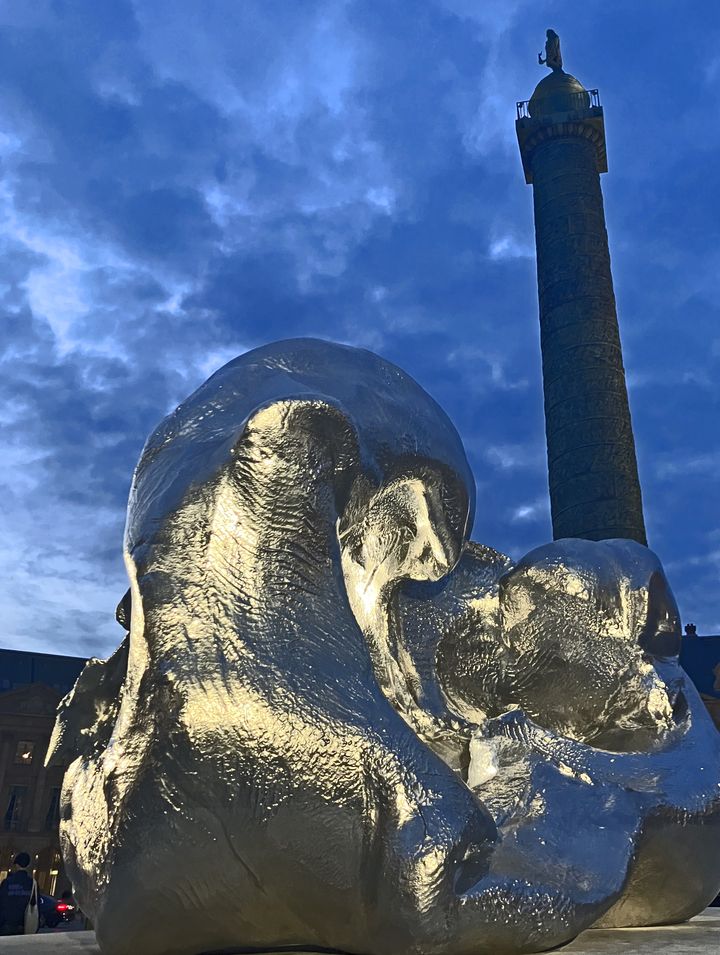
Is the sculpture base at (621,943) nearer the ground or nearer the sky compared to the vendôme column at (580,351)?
nearer the ground

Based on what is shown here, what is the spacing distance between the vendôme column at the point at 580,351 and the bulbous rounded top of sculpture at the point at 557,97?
2.03 ft

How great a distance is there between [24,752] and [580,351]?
2064 centimetres

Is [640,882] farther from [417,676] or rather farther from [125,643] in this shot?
[125,643]

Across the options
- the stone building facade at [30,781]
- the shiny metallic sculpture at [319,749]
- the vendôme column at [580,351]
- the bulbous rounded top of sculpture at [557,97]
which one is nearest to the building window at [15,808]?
the stone building facade at [30,781]

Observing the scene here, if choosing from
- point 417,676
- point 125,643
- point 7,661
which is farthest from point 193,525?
point 7,661

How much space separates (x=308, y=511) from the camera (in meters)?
2.04

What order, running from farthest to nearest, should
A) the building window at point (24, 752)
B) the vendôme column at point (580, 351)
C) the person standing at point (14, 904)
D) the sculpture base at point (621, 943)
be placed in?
the building window at point (24, 752) → the vendôme column at point (580, 351) → the person standing at point (14, 904) → the sculpture base at point (621, 943)

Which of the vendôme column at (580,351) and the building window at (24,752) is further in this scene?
→ the building window at (24,752)

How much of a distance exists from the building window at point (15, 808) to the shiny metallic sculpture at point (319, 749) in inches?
1064

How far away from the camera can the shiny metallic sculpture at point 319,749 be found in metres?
1.77

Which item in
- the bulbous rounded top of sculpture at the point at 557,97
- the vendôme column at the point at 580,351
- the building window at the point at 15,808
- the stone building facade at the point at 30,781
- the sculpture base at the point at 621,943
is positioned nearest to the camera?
the sculpture base at the point at 621,943

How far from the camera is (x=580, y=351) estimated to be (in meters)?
14.9

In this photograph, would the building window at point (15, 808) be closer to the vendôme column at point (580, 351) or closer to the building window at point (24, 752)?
the building window at point (24, 752)

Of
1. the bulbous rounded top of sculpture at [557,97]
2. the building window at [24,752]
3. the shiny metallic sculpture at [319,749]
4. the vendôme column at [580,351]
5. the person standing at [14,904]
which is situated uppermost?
the bulbous rounded top of sculpture at [557,97]
